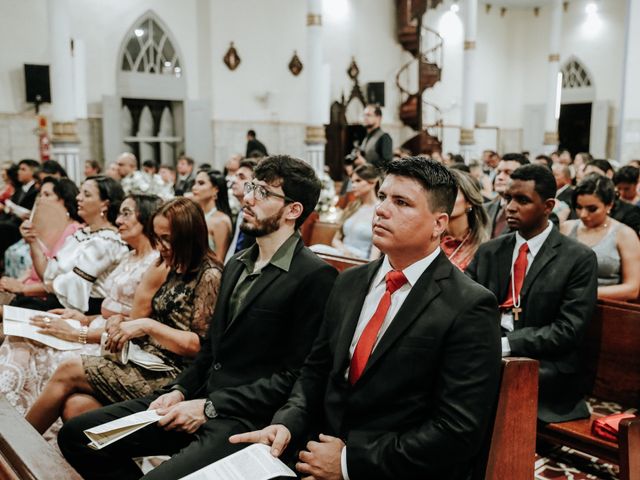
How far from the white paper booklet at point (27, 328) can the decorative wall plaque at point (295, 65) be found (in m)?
12.2

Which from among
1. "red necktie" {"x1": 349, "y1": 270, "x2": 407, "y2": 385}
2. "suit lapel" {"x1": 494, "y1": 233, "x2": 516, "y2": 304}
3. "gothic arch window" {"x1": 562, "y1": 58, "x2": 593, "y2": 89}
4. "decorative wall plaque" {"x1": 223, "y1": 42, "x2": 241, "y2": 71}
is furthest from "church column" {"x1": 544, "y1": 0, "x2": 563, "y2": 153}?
"red necktie" {"x1": 349, "y1": 270, "x2": 407, "y2": 385}

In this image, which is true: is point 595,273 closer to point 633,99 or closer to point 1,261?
point 1,261

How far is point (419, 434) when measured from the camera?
1.79 meters

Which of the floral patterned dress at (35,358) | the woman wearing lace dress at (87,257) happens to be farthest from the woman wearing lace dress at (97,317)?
the woman wearing lace dress at (87,257)

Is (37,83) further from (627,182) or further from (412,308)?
(412,308)

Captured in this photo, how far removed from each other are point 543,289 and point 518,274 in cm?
17

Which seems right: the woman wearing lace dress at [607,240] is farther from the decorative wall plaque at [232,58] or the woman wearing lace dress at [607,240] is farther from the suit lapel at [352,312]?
the decorative wall plaque at [232,58]

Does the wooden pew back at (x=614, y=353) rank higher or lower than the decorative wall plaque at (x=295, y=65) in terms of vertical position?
lower

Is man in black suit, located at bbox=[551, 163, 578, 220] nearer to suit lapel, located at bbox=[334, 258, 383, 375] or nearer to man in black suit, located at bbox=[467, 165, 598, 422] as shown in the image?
man in black suit, located at bbox=[467, 165, 598, 422]

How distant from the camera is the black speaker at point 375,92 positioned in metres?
16.2

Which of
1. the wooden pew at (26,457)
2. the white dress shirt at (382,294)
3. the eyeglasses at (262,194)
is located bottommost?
the wooden pew at (26,457)

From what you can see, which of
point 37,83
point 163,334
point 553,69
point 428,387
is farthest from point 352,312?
point 553,69

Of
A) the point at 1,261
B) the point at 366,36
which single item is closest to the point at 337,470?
the point at 1,261

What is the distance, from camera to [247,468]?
6.09 ft
